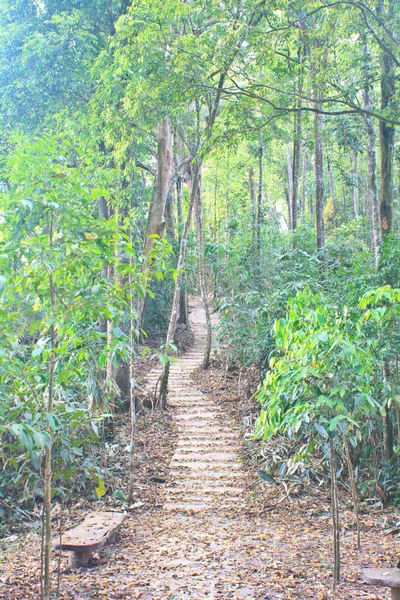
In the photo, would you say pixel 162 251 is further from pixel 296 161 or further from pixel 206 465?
pixel 296 161

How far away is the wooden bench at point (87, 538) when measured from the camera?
12.8 feet

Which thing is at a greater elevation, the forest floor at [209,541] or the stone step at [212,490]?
the forest floor at [209,541]

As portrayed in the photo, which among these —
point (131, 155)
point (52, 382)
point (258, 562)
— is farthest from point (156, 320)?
point (52, 382)

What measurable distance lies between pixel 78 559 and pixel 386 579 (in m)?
2.49

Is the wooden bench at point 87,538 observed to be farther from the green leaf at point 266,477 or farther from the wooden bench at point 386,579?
the wooden bench at point 386,579

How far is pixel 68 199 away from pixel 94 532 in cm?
286

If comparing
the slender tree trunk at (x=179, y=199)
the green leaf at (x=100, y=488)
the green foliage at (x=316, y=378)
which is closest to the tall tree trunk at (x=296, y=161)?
the slender tree trunk at (x=179, y=199)

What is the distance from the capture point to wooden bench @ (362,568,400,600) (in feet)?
8.20

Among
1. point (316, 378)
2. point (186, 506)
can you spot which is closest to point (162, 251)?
point (316, 378)

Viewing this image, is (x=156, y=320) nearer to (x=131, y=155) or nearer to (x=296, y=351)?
(x=131, y=155)

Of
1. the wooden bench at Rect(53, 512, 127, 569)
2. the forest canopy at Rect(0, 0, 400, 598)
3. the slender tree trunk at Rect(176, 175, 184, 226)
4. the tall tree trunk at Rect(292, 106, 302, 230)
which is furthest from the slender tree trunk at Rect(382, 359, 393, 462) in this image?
the slender tree trunk at Rect(176, 175, 184, 226)

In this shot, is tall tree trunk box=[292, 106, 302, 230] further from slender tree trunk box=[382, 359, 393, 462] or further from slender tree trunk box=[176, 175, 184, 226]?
slender tree trunk box=[382, 359, 393, 462]

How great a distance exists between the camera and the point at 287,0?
248 inches

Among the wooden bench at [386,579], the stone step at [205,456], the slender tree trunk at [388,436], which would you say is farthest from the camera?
the stone step at [205,456]
